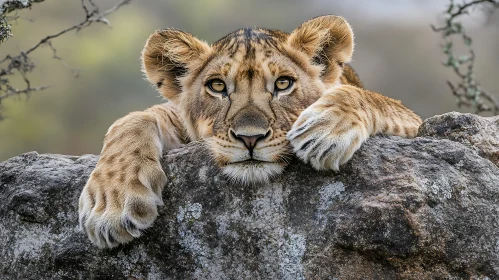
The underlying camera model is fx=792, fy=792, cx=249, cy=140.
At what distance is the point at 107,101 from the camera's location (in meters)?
19.2

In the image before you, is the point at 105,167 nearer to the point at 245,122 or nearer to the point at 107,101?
the point at 245,122

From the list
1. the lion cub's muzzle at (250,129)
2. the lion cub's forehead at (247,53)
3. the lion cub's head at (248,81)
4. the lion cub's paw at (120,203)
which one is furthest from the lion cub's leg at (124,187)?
the lion cub's forehead at (247,53)

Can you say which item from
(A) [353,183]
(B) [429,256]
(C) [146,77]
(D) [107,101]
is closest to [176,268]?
(A) [353,183]

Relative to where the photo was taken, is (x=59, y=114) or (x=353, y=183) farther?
(x=59, y=114)

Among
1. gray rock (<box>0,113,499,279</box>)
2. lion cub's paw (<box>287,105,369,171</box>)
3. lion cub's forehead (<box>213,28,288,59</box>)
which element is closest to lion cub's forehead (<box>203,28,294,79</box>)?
lion cub's forehead (<box>213,28,288,59</box>)

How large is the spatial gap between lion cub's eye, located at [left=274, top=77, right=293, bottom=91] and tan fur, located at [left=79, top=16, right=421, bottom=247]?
0.03m

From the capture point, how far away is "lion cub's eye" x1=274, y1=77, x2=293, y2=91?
4.65 meters

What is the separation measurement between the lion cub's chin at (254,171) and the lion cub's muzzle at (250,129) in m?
0.06

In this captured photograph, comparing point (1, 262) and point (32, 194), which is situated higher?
point (32, 194)

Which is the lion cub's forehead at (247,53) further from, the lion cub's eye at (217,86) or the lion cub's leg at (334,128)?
the lion cub's leg at (334,128)

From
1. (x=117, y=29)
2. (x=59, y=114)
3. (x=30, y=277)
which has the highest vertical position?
(x=30, y=277)

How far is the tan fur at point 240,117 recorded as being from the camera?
4.00 m

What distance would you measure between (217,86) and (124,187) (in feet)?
3.34

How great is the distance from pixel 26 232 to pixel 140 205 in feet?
2.60
